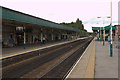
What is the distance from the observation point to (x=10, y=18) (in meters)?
13.4

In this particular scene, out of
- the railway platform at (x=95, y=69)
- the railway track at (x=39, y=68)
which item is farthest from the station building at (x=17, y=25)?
the railway platform at (x=95, y=69)

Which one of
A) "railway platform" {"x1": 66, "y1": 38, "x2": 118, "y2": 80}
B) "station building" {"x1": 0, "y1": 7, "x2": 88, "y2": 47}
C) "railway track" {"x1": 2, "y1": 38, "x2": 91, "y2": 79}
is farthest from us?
"station building" {"x1": 0, "y1": 7, "x2": 88, "y2": 47}

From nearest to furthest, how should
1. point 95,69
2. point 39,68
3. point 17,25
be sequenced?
point 95,69 → point 39,68 → point 17,25

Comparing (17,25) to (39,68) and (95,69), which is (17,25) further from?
(95,69)

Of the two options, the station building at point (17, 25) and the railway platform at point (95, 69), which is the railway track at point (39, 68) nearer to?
the railway platform at point (95, 69)

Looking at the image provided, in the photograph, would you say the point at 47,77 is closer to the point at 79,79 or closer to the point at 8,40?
the point at 79,79

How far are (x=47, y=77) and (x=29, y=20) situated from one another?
13409mm

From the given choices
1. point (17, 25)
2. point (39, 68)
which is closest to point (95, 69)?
point (39, 68)

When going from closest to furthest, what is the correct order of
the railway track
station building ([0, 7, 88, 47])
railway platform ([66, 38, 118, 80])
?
railway platform ([66, 38, 118, 80]) → the railway track → station building ([0, 7, 88, 47])

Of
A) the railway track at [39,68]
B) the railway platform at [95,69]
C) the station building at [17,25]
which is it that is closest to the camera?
the railway platform at [95,69]

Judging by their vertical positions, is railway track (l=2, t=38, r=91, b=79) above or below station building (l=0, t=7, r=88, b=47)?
below

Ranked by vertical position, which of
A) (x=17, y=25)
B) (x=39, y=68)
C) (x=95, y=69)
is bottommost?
(x=39, y=68)

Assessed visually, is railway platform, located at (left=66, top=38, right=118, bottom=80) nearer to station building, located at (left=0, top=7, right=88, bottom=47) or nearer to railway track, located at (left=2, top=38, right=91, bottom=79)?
railway track, located at (left=2, top=38, right=91, bottom=79)

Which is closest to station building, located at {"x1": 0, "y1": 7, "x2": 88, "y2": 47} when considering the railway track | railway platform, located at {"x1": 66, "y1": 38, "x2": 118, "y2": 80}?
the railway track
